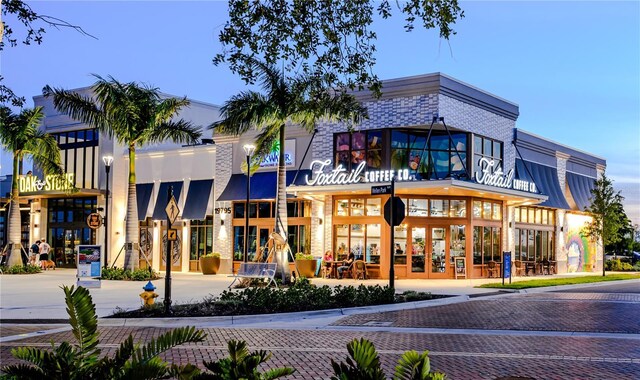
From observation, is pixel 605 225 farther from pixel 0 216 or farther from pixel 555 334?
pixel 0 216

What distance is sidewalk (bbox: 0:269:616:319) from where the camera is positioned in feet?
58.6

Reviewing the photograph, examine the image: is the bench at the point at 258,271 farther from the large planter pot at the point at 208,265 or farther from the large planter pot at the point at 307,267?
the large planter pot at the point at 208,265

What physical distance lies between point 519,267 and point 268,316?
2224 cm

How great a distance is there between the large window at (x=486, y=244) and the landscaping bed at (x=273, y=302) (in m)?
12.8

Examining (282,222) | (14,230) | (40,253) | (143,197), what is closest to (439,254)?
(282,222)

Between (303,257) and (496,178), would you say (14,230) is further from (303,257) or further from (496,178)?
(496,178)

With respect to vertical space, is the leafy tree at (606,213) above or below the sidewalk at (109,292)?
above

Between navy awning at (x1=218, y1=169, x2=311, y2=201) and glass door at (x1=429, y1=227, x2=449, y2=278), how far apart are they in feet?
20.7

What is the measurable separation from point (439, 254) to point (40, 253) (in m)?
22.3

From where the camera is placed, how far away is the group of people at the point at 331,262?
31188 mm

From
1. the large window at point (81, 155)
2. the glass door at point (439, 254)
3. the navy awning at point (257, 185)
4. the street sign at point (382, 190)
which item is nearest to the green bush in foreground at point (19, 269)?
the large window at point (81, 155)

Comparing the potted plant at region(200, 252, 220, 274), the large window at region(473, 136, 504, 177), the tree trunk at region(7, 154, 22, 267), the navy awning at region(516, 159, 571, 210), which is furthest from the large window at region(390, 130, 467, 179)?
the tree trunk at region(7, 154, 22, 267)

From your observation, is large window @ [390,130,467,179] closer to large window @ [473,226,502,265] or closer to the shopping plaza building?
the shopping plaza building

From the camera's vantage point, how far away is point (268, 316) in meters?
16.8
